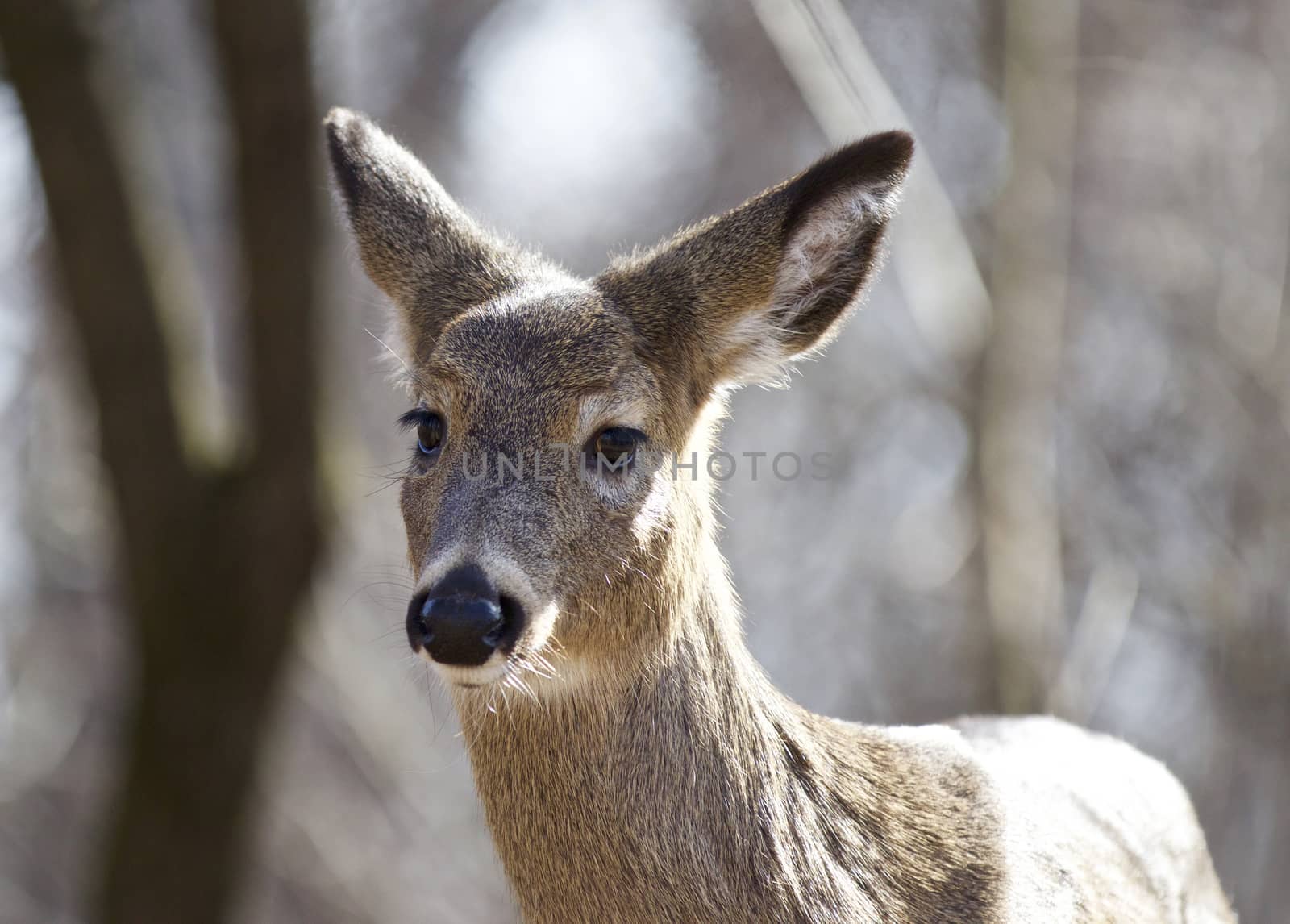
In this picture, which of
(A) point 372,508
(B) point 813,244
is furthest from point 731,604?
(A) point 372,508

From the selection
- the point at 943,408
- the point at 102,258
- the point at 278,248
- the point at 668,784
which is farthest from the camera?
the point at 943,408

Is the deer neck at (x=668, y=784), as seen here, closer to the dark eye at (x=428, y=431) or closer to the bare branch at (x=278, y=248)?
the dark eye at (x=428, y=431)

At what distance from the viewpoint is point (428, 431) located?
4035 millimetres

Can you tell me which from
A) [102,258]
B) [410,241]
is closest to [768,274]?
[410,241]

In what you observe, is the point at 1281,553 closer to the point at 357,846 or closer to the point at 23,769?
the point at 357,846

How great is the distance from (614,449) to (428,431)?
0.61m

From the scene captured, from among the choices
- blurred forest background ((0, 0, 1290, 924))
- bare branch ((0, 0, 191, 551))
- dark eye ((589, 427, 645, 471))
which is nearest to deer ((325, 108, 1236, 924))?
dark eye ((589, 427, 645, 471))

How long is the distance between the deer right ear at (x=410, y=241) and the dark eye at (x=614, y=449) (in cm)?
90

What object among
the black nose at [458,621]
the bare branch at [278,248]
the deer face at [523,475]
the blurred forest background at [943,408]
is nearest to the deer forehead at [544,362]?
the deer face at [523,475]

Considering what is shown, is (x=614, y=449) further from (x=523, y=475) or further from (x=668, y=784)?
(x=668, y=784)

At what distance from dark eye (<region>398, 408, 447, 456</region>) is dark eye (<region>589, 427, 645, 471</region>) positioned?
0.50 m

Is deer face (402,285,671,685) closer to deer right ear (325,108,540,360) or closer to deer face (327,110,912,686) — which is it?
deer face (327,110,912,686)

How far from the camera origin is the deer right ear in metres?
4.54

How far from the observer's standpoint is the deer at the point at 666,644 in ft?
11.4
